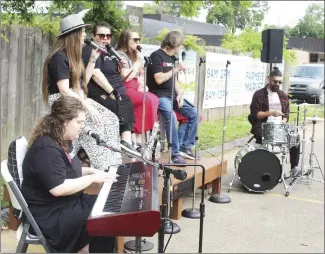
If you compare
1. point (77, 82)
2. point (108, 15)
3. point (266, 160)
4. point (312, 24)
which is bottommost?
point (266, 160)

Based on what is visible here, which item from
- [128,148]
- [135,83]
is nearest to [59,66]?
[128,148]

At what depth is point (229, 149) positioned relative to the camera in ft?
33.3

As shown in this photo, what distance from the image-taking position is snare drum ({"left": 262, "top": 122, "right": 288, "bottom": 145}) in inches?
265

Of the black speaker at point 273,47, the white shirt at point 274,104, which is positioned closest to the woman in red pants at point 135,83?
the white shirt at point 274,104

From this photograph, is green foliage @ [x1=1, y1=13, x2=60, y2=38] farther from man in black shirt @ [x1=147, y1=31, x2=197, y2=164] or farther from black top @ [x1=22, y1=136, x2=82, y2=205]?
black top @ [x1=22, y1=136, x2=82, y2=205]

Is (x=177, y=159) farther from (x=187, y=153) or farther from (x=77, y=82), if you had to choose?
(x=77, y=82)

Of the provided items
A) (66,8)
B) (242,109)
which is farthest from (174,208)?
(242,109)

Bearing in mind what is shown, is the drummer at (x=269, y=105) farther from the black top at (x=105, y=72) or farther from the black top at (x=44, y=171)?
the black top at (x=44, y=171)

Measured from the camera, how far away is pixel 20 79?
23.0 ft

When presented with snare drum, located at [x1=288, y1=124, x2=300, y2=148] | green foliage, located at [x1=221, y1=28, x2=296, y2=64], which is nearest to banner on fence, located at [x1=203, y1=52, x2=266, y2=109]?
green foliage, located at [x1=221, y1=28, x2=296, y2=64]

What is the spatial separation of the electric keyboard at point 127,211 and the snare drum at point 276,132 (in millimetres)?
3555

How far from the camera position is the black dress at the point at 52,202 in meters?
3.23

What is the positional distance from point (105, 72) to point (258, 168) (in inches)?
99.7

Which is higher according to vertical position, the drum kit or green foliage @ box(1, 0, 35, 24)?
green foliage @ box(1, 0, 35, 24)
